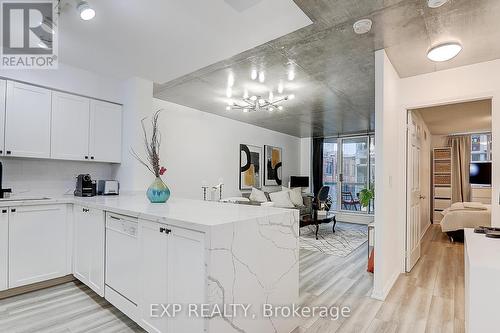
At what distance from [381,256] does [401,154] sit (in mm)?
1485

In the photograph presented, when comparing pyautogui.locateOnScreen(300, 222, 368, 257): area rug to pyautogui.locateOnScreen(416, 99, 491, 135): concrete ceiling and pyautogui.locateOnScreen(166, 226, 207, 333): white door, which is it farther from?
pyautogui.locateOnScreen(166, 226, 207, 333): white door

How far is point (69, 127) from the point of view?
127 inches

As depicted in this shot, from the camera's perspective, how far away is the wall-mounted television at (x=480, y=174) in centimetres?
648

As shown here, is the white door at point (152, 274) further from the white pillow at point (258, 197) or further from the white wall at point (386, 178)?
the white pillow at point (258, 197)

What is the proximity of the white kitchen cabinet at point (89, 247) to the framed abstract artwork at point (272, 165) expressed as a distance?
4.81 meters

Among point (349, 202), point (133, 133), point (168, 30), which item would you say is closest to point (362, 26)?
point (168, 30)

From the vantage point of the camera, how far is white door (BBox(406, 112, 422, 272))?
3.52 meters

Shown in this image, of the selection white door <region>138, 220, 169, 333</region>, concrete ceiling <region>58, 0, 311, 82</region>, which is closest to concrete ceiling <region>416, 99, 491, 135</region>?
concrete ceiling <region>58, 0, 311, 82</region>

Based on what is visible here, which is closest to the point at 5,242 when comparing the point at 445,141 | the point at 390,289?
the point at 390,289

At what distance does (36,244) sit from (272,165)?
5.47 metres

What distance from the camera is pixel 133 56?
3010 millimetres

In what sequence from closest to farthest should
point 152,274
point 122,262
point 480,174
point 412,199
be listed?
point 152,274 < point 122,262 < point 412,199 < point 480,174

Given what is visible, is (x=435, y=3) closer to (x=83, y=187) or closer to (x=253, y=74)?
(x=253, y=74)

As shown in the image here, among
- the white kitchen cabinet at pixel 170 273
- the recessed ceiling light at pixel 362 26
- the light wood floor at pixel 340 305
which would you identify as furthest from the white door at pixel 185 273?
the recessed ceiling light at pixel 362 26
